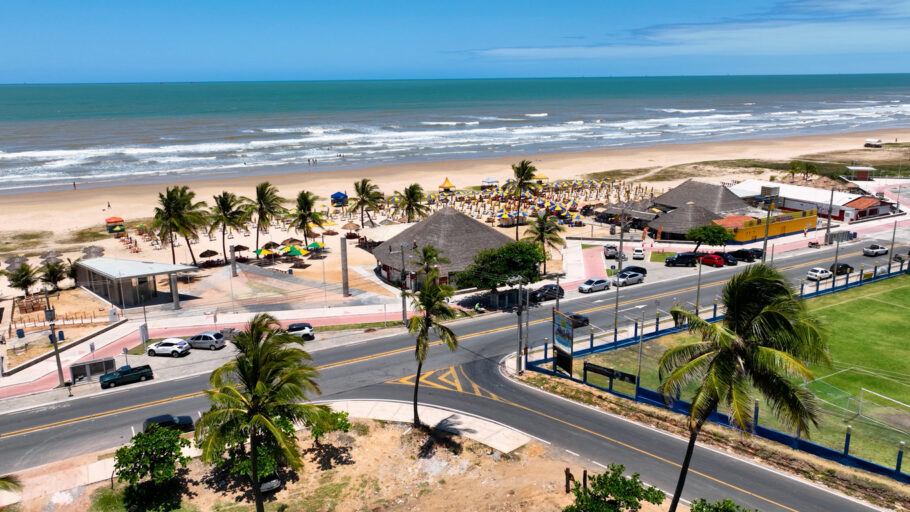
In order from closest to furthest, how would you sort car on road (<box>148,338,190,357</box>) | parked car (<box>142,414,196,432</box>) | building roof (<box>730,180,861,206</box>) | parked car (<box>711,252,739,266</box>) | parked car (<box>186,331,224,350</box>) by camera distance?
parked car (<box>142,414,196,432</box>) → car on road (<box>148,338,190,357</box>) → parked car (<box>186,331,224,350</box>) → parked car (<box>711,252,739,266</box>) → building roof (<box>730,180,861,206</box>)

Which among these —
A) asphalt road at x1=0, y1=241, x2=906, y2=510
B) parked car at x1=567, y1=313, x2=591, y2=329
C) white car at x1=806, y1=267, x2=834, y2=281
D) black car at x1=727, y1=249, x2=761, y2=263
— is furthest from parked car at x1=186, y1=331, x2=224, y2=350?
black car at x1=727, y1=249, x2=761, y2=263

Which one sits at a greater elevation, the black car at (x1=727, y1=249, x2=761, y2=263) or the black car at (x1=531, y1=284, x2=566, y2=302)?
the black car at (x1=727, y1=249, x2=761, y2=263)

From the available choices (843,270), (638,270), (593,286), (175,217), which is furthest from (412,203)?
(843,270)

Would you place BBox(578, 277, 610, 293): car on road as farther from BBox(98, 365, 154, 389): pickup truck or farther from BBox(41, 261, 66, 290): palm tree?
BBox(41, 261, 66, 290): palm tree

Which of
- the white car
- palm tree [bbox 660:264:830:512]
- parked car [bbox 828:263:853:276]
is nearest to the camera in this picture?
palm tree [bbox 660:264:830:512]

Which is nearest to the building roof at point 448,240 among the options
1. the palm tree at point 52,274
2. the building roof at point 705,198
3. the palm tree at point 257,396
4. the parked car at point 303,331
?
the parked car at point 303,331

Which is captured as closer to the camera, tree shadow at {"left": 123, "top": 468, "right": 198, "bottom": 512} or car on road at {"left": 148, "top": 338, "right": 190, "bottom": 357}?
tree shadow at {"left": 123, "top": 468, "right": 198, "bottom": 512}
